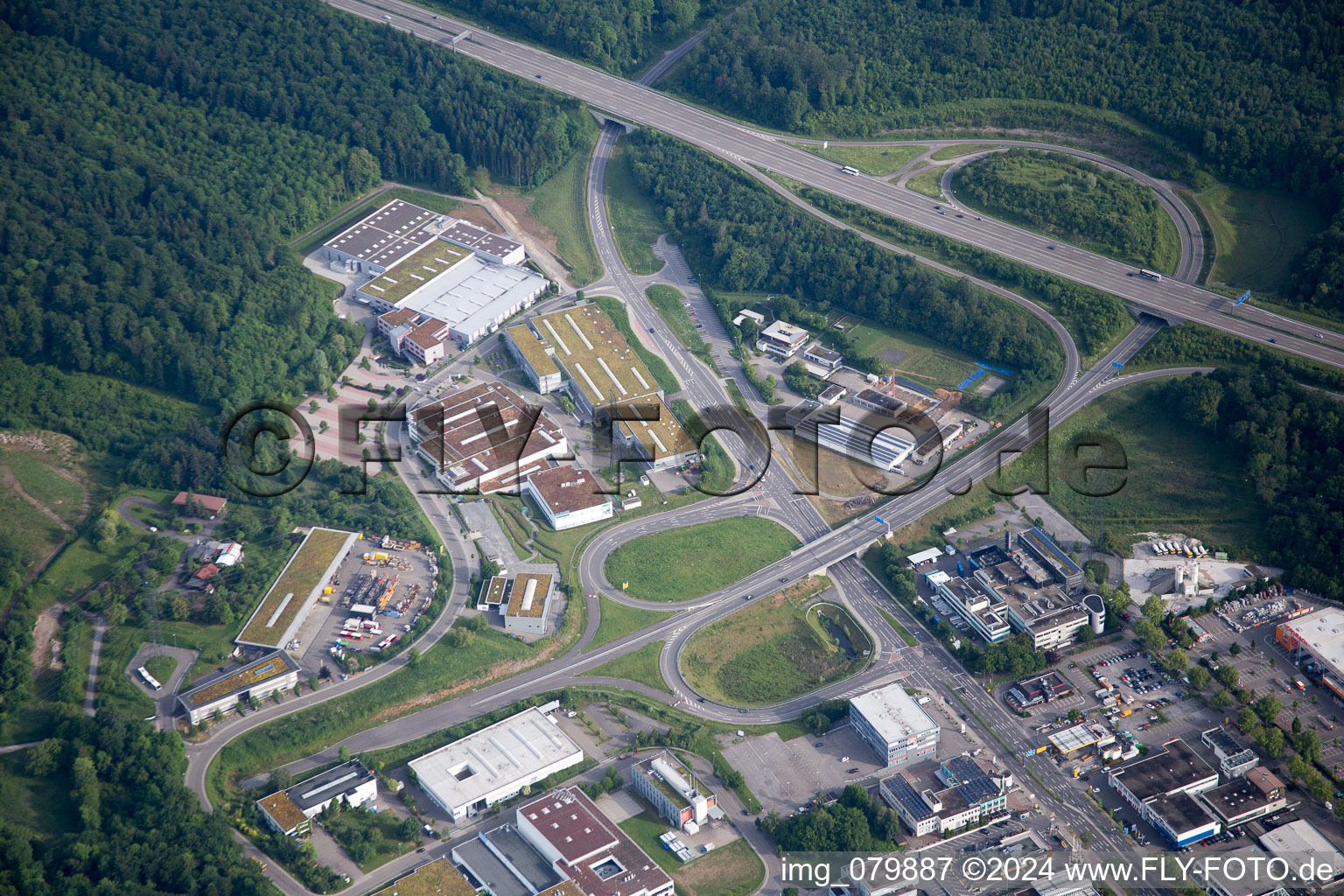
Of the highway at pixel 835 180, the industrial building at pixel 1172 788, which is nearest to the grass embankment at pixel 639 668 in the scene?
the industrial building at pixel 1172 788

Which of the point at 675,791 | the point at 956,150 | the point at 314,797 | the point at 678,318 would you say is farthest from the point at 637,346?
the point at 314,797

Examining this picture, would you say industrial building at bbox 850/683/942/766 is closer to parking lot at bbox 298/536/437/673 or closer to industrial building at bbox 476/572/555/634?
industrial building at bbox 476/572/555/634

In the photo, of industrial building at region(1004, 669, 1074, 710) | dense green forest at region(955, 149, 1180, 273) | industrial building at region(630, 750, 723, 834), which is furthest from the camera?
dense green forest at region(955, 149, 1180, 273)

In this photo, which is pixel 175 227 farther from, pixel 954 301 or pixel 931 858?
pixel 931 858

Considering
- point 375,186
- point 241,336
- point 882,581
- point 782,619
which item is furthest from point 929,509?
point 375,186

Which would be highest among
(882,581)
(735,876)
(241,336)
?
(241,336)

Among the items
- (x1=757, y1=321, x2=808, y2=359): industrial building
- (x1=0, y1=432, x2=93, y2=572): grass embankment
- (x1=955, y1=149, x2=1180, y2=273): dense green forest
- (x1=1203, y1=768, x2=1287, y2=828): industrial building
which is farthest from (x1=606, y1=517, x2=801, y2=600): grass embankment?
(x1=955, y1=149, x2=1180, y2=273): dense green forest
